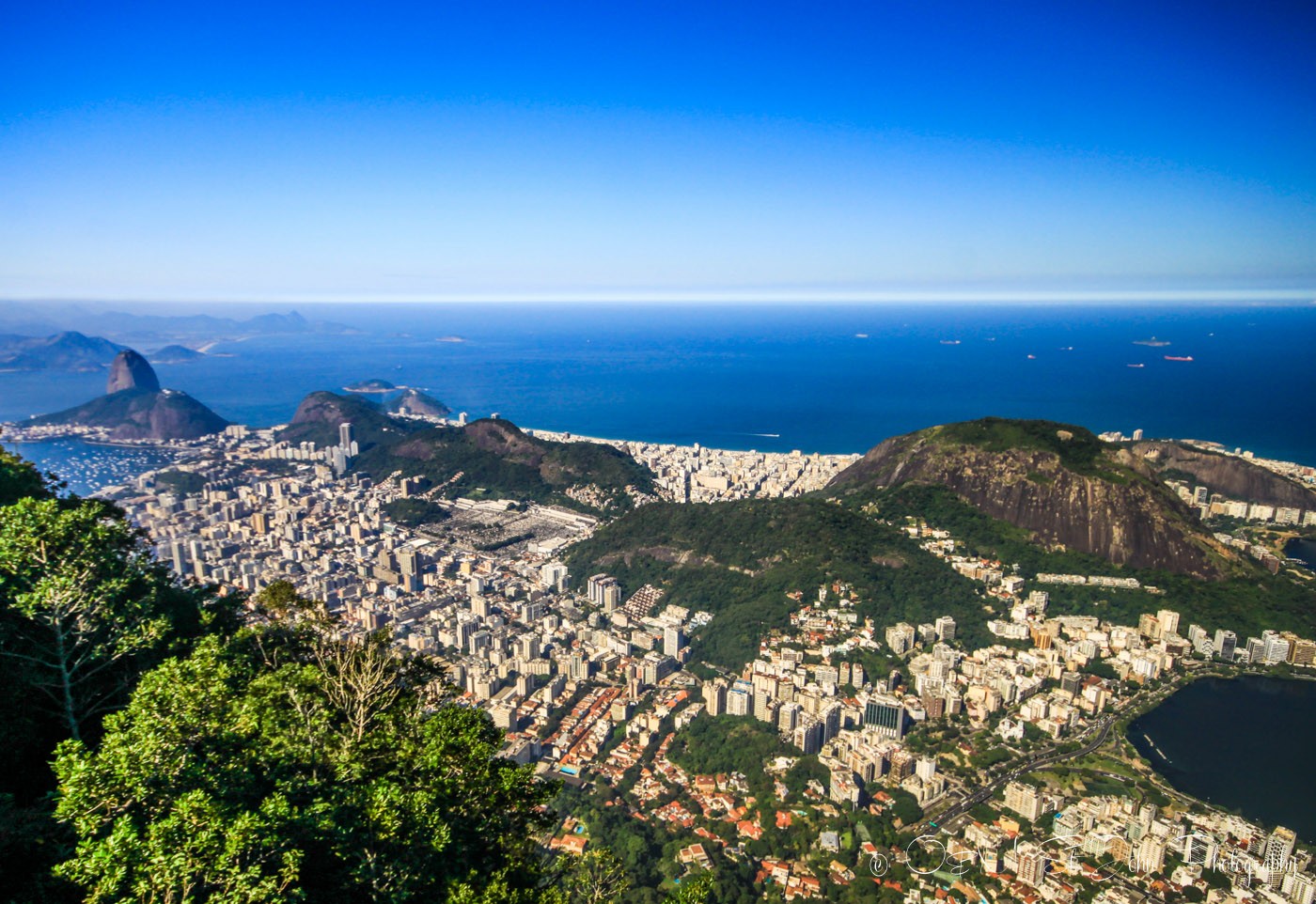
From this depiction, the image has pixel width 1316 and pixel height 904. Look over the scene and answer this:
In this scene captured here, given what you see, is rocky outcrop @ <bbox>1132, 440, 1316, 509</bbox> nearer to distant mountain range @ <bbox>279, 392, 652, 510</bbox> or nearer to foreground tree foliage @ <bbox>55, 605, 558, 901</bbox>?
distant mountain range @ <bbox>279, 392, 652, 510</bbox>

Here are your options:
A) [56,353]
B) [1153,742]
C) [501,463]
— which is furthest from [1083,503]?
[56,353]

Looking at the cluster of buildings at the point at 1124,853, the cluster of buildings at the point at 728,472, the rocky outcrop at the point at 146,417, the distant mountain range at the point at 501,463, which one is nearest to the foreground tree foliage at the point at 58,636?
the cluster of buildings at the point at 1124,853

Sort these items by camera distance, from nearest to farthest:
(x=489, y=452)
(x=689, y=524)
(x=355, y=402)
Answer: (x=689, y=524)
(x=489, y=452)
(x=355, y=402)

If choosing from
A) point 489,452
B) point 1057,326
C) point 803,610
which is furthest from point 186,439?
point 1057,326

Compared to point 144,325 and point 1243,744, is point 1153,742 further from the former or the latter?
point 144,325

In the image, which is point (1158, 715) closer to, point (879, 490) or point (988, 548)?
point (988, 548)

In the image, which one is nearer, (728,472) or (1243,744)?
(1243,744)
